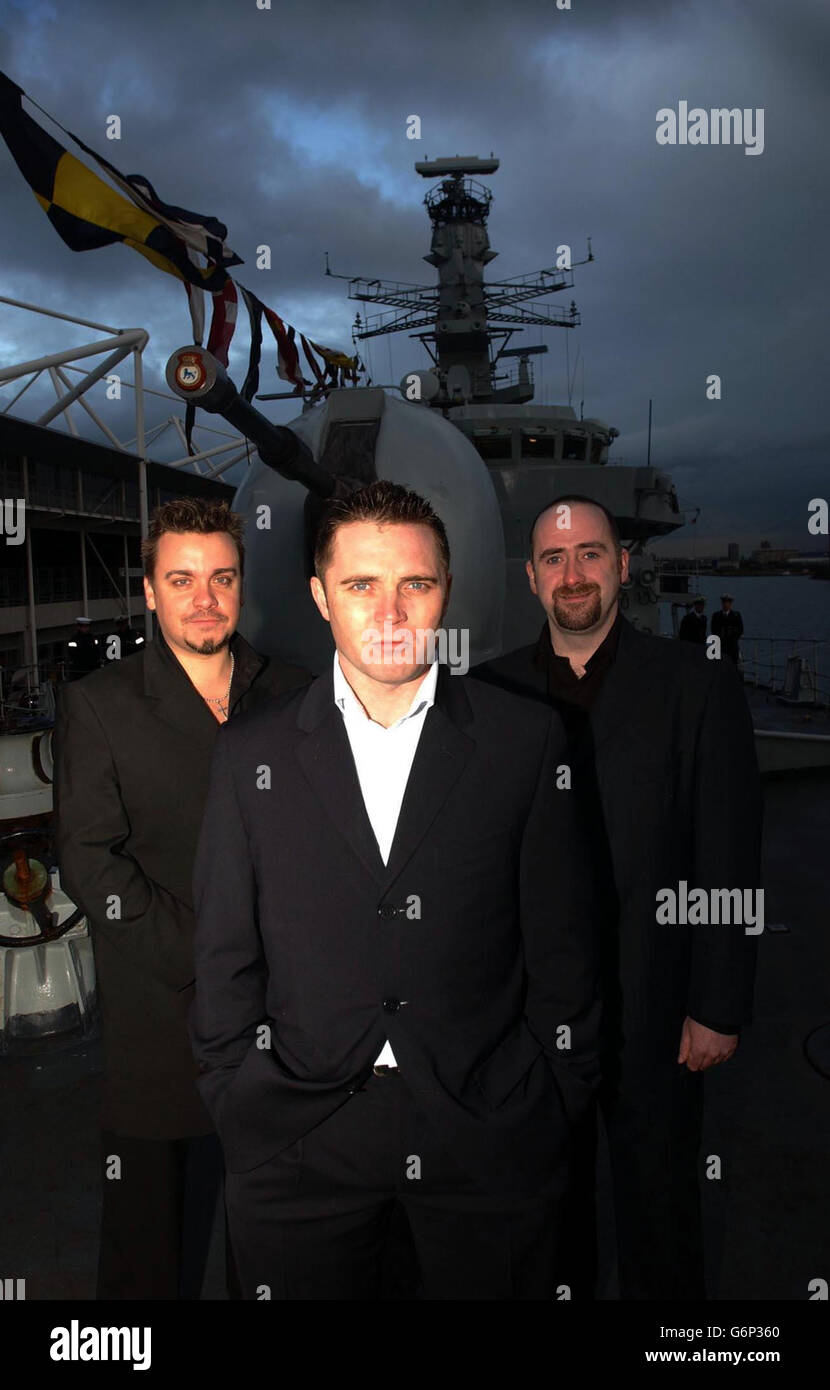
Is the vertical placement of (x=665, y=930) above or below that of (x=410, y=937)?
below

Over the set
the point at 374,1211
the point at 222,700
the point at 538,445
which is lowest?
the point at 374,1211

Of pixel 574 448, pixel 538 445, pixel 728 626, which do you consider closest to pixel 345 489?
pixel 538 445

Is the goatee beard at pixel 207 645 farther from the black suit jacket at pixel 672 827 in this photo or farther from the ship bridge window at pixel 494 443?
the ship bridge window at pixel 494 443

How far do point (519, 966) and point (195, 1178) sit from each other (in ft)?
6.91

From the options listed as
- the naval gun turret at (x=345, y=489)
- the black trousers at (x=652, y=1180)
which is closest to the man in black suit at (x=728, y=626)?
the naval gun turret at (x=345, y=489)

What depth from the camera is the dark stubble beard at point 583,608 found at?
2.60 metres

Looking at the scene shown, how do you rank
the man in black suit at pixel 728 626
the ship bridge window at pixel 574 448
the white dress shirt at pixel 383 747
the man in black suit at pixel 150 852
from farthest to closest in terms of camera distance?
the ship bridge window at pixel 574 448 → the man in black suit at pixel 728 626 → the man in black suit at pixel 150 852 → the white dress shirt at pixel 383 747

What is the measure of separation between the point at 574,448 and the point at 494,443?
5.00 ft

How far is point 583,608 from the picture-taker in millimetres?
2605

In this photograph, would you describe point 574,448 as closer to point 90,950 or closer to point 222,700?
point 90,950

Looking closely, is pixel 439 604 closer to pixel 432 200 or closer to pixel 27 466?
pixel 432 200

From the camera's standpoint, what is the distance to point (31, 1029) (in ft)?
13.7

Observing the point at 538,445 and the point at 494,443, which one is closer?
the point at 494,443
